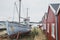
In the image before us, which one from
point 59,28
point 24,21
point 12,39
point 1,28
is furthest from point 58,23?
point 1,28

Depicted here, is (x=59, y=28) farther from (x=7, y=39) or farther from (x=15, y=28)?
(x=15, y=28)

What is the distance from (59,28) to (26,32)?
14.4m

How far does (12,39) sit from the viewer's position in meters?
18.3

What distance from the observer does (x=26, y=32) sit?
2188 centimetres

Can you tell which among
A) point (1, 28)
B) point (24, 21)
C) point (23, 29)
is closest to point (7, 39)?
point (23, 29)

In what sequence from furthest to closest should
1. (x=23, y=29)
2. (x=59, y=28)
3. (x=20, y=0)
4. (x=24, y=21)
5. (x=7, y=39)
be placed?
(x=24, y=21), (x=20, y=0), (x=23, y=29), (x=7, y=39), (x=59, y=28)

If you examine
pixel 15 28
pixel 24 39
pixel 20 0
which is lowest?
pixel 24 39

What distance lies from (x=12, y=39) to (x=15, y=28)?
2145 millimetres

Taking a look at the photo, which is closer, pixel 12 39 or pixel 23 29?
pixel 12 39

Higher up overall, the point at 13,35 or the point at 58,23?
the point at 58,23

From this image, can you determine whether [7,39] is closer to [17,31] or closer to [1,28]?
[17,31]

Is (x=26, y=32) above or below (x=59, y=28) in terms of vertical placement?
below

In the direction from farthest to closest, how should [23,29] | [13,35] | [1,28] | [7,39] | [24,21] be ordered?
[1,28], [24,21], [23,29], [13,35], [7,39]

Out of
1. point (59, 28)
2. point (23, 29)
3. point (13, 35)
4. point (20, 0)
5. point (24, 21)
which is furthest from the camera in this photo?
point (24, 21)
